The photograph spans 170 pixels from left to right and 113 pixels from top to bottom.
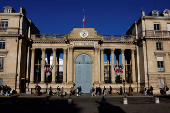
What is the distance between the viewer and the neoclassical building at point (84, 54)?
32719mm

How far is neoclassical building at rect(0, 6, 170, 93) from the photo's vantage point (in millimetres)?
32719

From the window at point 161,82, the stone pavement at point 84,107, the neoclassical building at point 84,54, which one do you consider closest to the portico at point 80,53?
the neoclassical building at point 84,54

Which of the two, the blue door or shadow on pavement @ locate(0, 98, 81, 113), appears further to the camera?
the blue door

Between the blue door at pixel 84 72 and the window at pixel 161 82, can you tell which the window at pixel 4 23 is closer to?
the blue door at pixel 84 72

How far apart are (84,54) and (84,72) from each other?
3.86 metres

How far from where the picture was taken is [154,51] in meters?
34.1

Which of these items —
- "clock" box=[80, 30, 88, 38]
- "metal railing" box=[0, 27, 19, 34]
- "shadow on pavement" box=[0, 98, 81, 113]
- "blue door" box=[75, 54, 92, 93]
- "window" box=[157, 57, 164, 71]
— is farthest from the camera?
"clock" box=[80, 30, 88, 38]

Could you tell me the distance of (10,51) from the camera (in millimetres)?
32656

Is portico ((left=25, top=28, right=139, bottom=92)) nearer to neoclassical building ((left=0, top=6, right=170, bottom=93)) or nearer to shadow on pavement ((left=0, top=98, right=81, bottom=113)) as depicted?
neoclassical building ((left=0, top=6, right=170, bottom=93))

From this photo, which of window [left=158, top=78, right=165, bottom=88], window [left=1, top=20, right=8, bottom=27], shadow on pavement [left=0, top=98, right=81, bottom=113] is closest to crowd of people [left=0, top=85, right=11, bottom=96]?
shadow on pavement [left=0, top=98, right=81, bottom=113]

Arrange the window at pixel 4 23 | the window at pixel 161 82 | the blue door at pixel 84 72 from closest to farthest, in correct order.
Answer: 1. the window at pixel 161 82
2. the window at pixel 4 23
3. the blue door at pixel 84 72

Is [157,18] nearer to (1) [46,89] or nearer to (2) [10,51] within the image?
(1) [46,89]

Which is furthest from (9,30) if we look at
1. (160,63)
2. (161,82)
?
(161,82)

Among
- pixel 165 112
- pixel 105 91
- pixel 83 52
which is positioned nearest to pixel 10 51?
pixel 83 52
